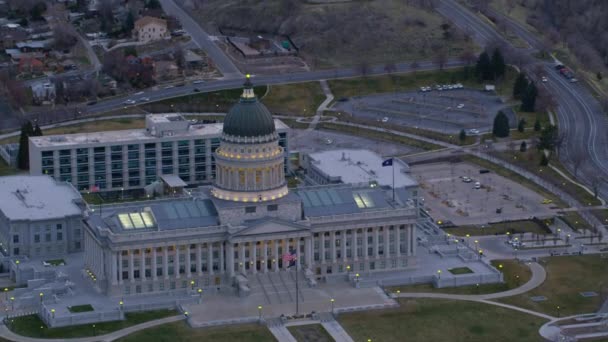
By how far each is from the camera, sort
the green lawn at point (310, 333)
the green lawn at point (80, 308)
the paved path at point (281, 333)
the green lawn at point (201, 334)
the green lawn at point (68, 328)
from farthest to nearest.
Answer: the green lawn at point (80, 308), the green lawn at point (68, 328), the green lawn at point (310, 333), the paved path at point (281, 333), the green lawn at point (201, 334)

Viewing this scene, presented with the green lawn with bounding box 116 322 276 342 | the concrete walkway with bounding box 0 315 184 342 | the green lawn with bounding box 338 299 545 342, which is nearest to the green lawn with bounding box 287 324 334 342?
the green lawn with bounding box 338 299 545 342

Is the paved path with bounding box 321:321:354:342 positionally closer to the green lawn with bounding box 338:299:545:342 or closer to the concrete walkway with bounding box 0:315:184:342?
the green lawn with bounding box 338:299:545:342

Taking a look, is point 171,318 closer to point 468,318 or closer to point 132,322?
point 132,322

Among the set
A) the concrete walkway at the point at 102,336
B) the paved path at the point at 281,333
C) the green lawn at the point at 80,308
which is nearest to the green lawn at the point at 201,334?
the paved path at the point at 281,333

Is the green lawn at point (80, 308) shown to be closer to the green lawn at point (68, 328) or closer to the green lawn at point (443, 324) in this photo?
the green lawn at point (68, 328)

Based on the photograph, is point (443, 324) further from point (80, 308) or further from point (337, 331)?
point (80, 308)

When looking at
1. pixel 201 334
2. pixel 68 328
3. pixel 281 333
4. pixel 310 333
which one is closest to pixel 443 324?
pixel 310 333

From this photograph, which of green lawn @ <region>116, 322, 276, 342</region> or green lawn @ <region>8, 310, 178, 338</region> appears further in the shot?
green lawn @ <region>8, 310, 178, 338</region>
